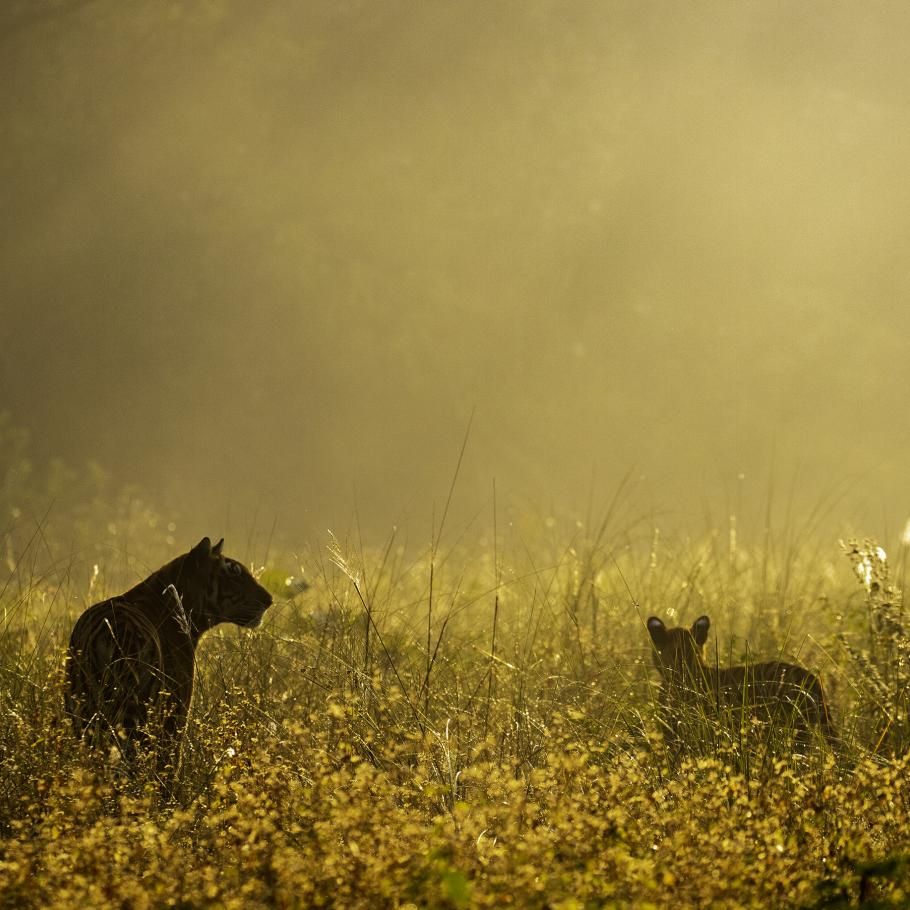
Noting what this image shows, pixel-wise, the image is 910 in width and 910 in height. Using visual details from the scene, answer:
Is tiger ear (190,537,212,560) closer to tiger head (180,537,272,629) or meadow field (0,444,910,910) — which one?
tiger head (180,537,272,629)

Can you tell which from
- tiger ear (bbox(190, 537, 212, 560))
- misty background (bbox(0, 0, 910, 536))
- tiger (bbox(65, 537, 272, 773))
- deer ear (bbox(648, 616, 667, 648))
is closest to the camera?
tiger (bbox(65, 537, 272, 773))

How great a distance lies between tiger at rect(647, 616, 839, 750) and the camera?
506 centimetres

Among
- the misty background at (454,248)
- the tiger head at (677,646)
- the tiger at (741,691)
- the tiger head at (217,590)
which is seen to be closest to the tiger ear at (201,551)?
the tiger head at (217,590)

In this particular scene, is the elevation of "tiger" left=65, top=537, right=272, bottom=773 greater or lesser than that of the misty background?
lesser

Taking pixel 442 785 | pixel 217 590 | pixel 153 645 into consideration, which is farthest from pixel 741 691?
Answer: pixel 153 645

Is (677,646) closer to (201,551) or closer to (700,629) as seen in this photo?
(700,629)

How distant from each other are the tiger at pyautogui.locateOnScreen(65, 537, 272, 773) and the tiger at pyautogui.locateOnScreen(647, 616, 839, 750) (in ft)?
5.87

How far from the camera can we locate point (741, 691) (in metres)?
5.25

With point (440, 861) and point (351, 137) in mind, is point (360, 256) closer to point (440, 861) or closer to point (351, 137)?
point (351, 137)

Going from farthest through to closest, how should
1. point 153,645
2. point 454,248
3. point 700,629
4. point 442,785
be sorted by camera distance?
point 454,248 < point 700,629 < point 153,645 < point 442,785

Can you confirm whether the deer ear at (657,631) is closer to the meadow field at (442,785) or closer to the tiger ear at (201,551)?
the meadow field at (442,785)

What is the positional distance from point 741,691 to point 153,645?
7.94 ft

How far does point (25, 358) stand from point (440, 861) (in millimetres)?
45270

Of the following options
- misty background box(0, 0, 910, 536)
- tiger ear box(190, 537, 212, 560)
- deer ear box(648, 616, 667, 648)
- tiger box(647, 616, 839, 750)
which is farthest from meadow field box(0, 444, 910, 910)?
misty background box(0, 0, 910, 536)
